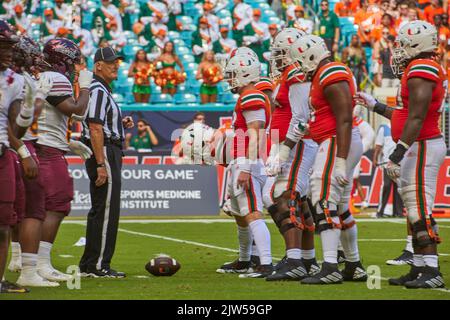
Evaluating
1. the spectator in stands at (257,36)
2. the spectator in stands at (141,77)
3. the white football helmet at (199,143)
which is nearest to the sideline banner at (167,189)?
the spectator in stands at (141,77)

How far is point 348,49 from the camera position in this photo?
80.8 ft

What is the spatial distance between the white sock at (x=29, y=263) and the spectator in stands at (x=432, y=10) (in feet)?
64.2

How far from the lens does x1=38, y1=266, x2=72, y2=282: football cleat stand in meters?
9.86

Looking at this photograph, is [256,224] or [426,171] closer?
[426,171]

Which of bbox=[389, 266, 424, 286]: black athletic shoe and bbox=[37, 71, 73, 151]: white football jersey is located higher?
bbox=[37, 71, 73, 151]: white football jersey

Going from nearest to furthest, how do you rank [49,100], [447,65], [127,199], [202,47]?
1. [49,100]
2. [127,199]
3. [447,65]
4. [202,47]

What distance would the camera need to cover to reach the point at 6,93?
795 cm

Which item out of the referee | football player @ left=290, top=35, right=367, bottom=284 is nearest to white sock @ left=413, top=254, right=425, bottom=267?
football player @ left=290, top=35, right=367, bottom=284

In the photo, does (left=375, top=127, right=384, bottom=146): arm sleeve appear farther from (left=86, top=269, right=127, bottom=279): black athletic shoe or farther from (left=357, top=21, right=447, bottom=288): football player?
(left=357, top=21, right=447, bottom=288): football player

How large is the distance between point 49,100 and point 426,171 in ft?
11.3

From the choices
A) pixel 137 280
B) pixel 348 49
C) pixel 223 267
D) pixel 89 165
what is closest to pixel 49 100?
pixel 89 165

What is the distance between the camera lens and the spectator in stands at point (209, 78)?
23.9 m

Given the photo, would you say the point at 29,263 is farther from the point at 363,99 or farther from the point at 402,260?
the point at 402,260

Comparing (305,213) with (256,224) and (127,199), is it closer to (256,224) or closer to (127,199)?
(256,224)
